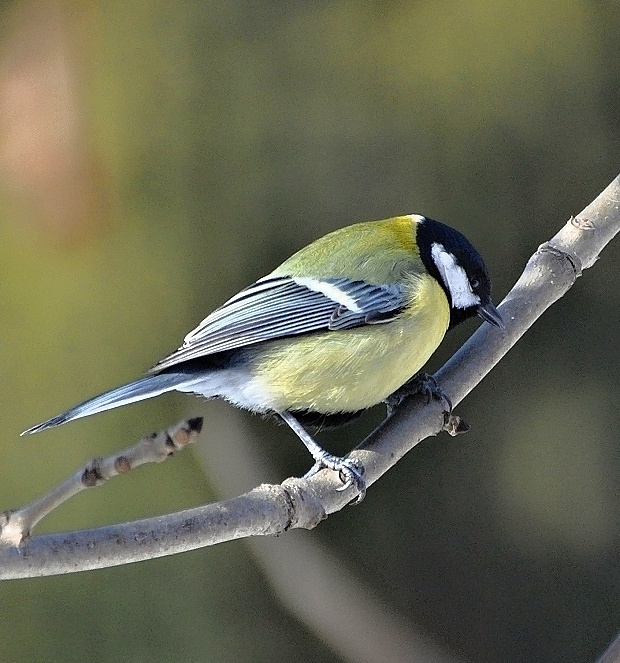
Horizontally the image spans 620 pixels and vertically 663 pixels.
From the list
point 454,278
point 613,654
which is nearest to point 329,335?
point 454,278

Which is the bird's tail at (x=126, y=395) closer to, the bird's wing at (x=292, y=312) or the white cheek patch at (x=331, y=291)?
the bird's wing at (x=292, y=312)

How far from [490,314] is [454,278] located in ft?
0.18

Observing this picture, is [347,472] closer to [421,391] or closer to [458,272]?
[421,391]

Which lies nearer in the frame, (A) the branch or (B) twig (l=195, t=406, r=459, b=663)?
(A) the branch

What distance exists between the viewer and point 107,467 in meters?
0.28

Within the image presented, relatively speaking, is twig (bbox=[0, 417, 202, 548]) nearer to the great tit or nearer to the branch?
the branch

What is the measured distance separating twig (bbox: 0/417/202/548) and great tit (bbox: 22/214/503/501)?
0.29 m

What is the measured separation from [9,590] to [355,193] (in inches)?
25.2

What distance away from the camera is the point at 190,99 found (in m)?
1.01

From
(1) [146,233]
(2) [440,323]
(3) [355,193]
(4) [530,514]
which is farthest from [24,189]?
(4) [530,514]

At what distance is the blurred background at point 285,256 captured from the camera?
946 mm

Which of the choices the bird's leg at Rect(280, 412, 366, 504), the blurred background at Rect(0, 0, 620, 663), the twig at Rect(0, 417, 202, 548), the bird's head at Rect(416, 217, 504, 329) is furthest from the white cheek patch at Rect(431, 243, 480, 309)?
the twig at Rect(0, 417, 202, 548)

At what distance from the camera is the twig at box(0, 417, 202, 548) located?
0.28 m

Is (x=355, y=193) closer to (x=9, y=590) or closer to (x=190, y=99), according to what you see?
(x=190, y=99)
